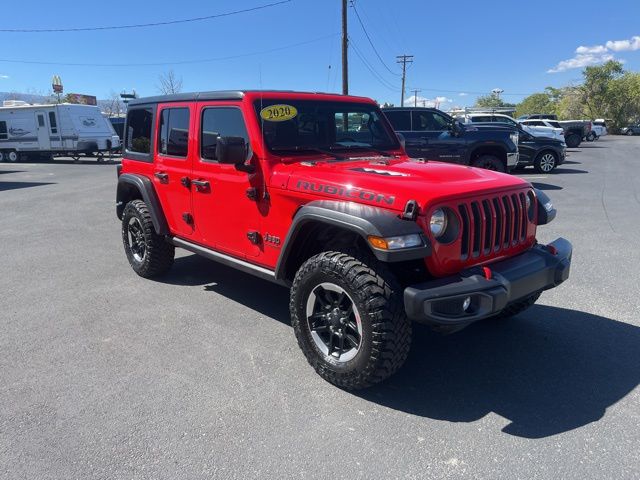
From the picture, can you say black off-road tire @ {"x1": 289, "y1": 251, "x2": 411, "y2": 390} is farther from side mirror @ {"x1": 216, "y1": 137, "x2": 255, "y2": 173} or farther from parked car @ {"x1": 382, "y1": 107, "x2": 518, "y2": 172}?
parked car @ {"x1": 382, "y1": 107, "x2": 518, "y2": 172}

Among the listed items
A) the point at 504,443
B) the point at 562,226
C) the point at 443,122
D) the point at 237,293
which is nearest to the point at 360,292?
the point at 504,443

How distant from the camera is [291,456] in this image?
2.57m

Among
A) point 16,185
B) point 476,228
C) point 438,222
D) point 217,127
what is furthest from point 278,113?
point 16,185

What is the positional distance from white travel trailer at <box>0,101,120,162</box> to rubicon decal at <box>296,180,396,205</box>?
23008mm

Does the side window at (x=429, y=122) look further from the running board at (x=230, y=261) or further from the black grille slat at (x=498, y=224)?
the black grille slat at (x=498, y=224)

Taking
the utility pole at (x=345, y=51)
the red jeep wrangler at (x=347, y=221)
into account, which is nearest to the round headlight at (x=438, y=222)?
the red jeep wrangler at (x=347, y=221)

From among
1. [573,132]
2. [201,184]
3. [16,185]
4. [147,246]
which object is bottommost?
[16,185]

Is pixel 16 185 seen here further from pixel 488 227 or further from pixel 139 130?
pixel 488 227

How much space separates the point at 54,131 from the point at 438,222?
2496 cm

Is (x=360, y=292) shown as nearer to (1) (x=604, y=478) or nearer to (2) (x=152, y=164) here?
(1) (x=604, y=478)

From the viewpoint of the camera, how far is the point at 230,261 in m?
4.21

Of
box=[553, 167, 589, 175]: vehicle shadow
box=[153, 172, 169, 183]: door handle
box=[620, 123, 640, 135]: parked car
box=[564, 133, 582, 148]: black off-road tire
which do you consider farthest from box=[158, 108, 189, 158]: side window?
box=[620, 123, 640, 135]: parked car

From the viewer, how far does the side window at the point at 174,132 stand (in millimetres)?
4562

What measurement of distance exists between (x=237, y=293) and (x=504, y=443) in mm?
3039
